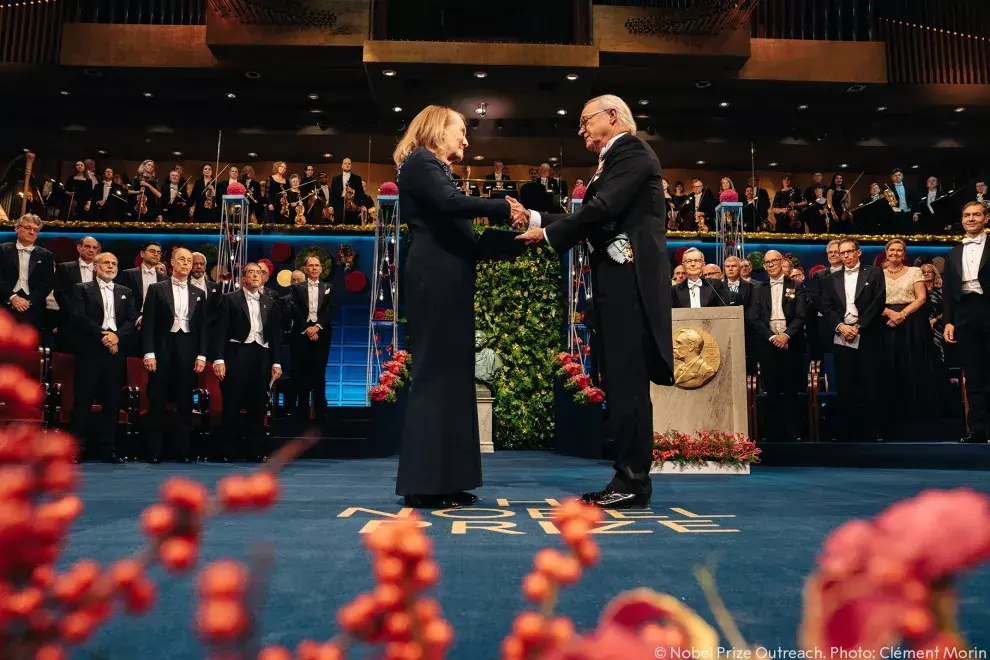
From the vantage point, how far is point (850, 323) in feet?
20.6

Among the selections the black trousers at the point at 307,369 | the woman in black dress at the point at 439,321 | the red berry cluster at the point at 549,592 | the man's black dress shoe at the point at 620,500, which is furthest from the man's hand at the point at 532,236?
the black trousers at the point at 307,369

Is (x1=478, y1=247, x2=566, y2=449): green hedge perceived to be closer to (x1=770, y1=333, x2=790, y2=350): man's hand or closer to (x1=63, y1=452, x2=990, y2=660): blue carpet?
(x1=770, y1=333, x2=790, y2=350): man's hand

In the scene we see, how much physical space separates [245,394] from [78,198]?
8.14m

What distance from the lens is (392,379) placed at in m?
6.94

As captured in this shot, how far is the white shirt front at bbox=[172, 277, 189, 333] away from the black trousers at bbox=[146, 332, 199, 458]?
0.19 feet

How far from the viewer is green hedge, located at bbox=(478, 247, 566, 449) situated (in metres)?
9.80

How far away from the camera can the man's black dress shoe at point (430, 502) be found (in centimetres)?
287

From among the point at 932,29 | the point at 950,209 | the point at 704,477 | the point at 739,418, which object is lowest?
the point at 704,477

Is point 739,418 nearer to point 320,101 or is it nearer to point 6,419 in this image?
point 6,419

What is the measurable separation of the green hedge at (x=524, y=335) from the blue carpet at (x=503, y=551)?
5791mm

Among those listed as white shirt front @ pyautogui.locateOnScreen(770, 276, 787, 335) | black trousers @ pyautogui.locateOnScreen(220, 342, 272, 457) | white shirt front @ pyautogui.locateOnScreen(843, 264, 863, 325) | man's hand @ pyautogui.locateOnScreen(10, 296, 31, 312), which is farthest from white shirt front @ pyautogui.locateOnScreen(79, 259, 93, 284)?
white shirt front @ pyautogui.locateOnScreen(843, 264, 863, 325)

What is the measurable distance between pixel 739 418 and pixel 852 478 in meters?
0.82

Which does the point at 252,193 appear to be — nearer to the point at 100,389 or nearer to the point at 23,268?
the point at 23,268

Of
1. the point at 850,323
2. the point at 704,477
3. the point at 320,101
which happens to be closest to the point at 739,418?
the point at 704,477
